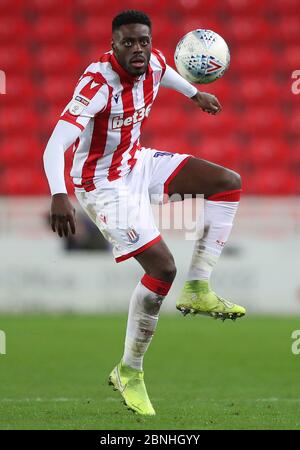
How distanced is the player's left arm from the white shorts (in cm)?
48

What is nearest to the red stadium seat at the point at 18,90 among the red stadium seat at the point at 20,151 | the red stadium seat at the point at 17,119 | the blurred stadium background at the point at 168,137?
the blurred stadium background at the point at 168,137

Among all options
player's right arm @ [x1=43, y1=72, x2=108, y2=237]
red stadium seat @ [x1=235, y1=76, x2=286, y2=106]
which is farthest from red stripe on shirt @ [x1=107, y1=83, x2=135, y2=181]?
red stadium seat @ [x1=235, y1=76, x2=286, y2=106]

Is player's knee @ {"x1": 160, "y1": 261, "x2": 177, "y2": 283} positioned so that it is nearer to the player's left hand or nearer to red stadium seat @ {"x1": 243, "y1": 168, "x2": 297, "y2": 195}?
the player's left hand

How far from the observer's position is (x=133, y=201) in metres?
5.86

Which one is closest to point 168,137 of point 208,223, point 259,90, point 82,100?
point 259,90

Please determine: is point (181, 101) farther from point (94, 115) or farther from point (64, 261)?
point (94, 115)

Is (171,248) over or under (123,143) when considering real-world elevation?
under

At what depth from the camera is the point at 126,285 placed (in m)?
13.2

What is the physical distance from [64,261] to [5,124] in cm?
445

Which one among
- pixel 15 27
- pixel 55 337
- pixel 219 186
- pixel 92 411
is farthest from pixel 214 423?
pixel 15 27

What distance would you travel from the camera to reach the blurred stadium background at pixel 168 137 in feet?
43.5

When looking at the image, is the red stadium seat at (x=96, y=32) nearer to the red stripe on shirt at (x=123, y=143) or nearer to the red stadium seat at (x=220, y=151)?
the red stadium seat at (x=220, y=151)

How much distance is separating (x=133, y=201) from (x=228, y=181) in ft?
2.08

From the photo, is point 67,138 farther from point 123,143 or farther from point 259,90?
point 259,90
